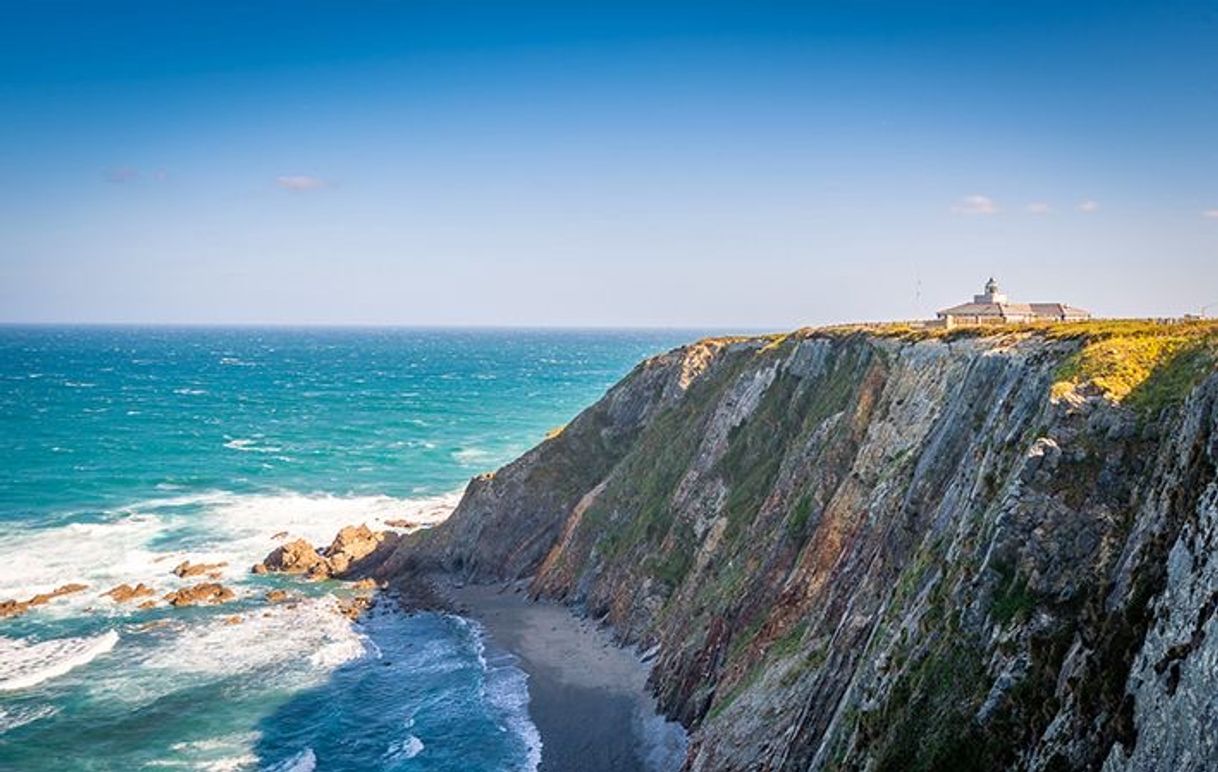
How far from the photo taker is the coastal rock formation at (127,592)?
6431 cm

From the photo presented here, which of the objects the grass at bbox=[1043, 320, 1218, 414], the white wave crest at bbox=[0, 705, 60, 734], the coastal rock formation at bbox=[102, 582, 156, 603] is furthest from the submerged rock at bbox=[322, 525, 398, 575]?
the grass at bbox=[1043, 320, 1218, 414]

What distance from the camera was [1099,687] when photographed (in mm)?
17984

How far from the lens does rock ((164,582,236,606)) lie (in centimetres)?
6388

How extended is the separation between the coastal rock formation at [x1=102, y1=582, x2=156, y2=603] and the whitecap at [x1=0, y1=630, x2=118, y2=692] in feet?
22.7

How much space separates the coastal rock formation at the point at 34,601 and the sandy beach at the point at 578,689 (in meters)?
29.5

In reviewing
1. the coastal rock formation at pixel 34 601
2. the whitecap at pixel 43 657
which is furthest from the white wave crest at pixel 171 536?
the whitecap at pixel 43 657

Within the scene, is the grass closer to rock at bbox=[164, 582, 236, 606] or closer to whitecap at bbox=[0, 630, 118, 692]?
whitecap at bbox=[0, 630, 118, 692]

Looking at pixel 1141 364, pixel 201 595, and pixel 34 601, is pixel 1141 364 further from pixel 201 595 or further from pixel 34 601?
pixel 34 601

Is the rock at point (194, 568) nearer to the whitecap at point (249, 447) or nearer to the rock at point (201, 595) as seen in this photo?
the rock at point (201, 595)

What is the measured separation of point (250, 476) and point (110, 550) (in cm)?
3013

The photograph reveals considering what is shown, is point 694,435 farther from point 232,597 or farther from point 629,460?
point 232,597

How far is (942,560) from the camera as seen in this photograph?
84.4ft

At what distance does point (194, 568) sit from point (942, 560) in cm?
6410

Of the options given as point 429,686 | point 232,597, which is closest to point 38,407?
point 232,597
